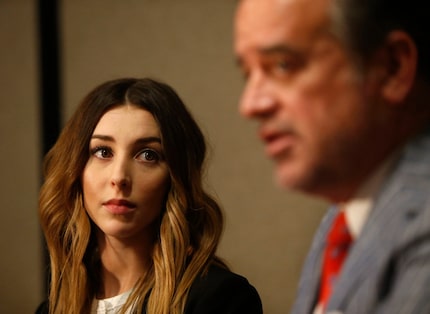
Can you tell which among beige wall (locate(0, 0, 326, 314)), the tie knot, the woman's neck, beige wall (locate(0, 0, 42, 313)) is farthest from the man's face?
beige wall (locate(0, 0, 42, 313))

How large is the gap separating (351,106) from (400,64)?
73 mm

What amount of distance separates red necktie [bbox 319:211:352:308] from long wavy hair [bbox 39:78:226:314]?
1.91ft

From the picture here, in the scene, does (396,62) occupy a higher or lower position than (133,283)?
higher

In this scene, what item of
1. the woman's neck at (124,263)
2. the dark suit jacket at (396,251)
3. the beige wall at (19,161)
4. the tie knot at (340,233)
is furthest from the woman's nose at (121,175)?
the beige wall at (19,161)

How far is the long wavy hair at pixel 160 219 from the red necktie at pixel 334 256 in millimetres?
582

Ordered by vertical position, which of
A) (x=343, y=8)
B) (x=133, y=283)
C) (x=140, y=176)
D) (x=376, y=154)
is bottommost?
(x=133, y=283)

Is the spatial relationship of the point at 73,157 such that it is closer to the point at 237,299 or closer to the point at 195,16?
the point at 237,299

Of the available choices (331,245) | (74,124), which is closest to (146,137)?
(74,124)

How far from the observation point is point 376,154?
78 centimetres

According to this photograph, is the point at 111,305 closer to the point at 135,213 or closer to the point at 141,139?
the point at 135,213

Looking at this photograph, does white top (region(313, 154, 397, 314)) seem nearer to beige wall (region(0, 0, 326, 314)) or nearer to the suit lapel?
the suit lapel

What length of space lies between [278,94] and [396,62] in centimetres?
13

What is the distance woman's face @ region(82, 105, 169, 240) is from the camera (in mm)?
1415

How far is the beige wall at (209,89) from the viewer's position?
236cm
